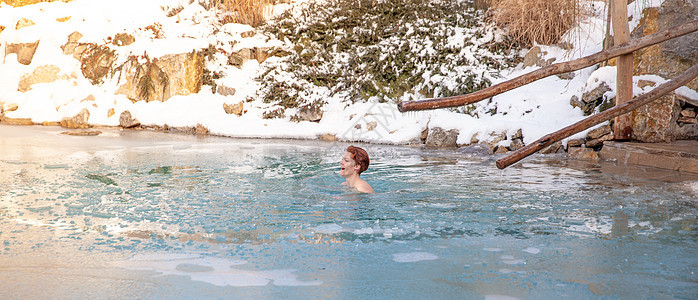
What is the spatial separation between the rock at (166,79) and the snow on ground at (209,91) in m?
0.19

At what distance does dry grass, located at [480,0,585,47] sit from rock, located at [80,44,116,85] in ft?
29.0

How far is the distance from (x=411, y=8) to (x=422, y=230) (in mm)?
9625

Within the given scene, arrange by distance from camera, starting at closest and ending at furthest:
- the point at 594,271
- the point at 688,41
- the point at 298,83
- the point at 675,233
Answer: the point at 594,271, the point at 675,233, the point at 688,41, the point at 298,83

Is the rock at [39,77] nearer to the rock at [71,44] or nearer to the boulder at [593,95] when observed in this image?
the rock at [71,44]

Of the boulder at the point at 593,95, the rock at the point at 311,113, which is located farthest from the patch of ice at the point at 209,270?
the rock at the point at 311,113

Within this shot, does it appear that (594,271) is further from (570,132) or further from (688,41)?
(688,41)

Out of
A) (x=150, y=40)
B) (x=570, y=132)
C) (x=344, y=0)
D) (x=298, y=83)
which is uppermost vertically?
(x=344, y=0)

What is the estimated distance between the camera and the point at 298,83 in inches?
458

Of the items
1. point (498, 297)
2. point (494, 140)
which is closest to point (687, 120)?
point (494, 140)

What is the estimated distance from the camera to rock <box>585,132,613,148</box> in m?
7.54

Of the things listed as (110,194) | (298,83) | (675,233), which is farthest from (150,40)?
(675,233)

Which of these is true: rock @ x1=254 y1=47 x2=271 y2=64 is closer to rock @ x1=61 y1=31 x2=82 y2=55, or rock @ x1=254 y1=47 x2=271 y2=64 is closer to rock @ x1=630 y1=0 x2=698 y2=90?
rock @ x1=61 y1=31 x2=82 y2=55

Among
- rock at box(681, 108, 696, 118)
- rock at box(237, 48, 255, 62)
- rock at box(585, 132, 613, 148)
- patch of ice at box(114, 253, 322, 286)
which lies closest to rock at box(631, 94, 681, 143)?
rock at box(681, 108, 696, 118)

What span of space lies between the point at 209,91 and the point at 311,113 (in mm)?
2844
